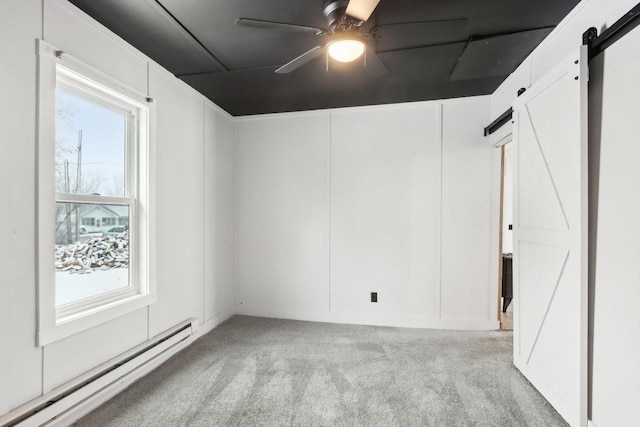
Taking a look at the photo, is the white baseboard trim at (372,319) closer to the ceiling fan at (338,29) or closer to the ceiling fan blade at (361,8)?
the ceiling fan at (338,29)

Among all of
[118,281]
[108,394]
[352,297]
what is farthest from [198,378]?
[352,297]

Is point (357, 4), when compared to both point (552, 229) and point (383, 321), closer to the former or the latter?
point (552, 229)

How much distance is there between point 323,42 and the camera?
2.19m

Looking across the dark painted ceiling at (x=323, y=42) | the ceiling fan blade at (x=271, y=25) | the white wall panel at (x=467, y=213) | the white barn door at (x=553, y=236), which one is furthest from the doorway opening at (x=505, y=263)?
the ceiling fan blade at (x=271, y=25)

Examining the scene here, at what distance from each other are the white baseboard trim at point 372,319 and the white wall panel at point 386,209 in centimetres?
7

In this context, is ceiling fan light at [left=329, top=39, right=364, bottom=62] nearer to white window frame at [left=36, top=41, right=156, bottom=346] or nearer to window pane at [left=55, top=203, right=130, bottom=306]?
white window frame at [left=36, top=41, right=156, bottom=346]

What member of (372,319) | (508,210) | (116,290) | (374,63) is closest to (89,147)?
(116,290)

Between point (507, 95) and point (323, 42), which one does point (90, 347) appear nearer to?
point (323, 42)

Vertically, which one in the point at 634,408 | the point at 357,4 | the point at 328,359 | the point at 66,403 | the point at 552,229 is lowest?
the point at 328,359

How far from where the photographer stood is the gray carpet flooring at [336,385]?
189 cm

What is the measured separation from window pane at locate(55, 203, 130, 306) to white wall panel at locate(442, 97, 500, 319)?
3264 mm

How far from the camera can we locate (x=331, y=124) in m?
3.65

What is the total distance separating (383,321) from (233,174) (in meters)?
2.73

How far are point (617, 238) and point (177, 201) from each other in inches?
129
